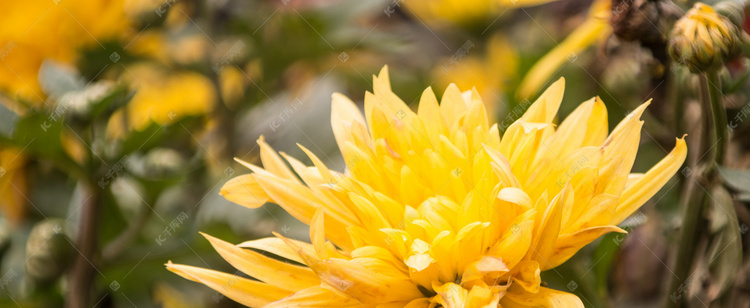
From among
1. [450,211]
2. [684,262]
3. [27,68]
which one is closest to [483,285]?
[450,211]

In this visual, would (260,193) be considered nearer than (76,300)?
Yes

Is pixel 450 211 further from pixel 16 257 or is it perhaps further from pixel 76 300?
pixel 16 257

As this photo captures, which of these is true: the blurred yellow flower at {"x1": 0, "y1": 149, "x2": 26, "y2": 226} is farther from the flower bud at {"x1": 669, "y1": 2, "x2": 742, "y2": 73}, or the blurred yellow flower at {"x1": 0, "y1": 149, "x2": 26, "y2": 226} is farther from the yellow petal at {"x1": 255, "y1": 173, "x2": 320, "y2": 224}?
the flower bud at {"x1": 669, "y1": 2, "x2": 742, "y2": 73}

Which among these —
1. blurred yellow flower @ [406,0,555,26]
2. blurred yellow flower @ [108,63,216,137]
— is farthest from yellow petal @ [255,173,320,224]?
blurred yellow flower @ [406,0,555,26]

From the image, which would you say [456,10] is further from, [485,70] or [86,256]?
[86,256]

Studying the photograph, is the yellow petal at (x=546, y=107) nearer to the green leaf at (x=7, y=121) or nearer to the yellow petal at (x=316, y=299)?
the yellow petal at (x=316, y=299)
